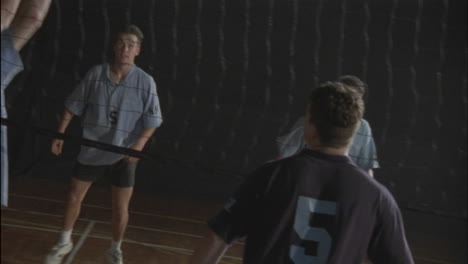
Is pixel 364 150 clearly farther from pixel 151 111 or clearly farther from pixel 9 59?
pixel 9 59

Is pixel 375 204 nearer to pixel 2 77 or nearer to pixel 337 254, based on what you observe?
pixel 337 254

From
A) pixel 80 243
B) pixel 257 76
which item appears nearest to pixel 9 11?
pixel 80 243

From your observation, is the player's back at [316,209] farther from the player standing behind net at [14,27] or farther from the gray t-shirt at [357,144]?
the gray t-shirt at [357,144]

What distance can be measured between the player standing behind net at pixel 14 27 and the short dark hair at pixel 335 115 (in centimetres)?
77

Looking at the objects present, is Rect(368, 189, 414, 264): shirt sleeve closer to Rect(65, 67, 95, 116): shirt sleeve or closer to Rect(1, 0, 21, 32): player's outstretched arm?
Rect(1, 0, 21, 32): player's outstretched arm

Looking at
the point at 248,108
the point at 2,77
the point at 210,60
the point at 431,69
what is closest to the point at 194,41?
the point at 210,60

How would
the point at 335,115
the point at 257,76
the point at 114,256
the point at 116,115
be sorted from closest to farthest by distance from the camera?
the point at 335,115, the point at 116,115, the point at 114,256, the point at 257,76

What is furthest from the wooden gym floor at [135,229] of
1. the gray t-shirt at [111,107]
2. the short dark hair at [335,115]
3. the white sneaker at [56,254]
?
the short dark hair at [335,115]

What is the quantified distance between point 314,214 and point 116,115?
187 centimetres

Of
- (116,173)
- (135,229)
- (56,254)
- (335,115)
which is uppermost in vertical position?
(335,115)

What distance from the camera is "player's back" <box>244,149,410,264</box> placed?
1453 mm

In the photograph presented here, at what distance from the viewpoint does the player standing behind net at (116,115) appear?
123 inches

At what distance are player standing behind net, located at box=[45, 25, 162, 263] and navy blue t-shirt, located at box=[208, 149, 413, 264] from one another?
65.3 inches

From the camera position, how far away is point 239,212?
59.8 inches
